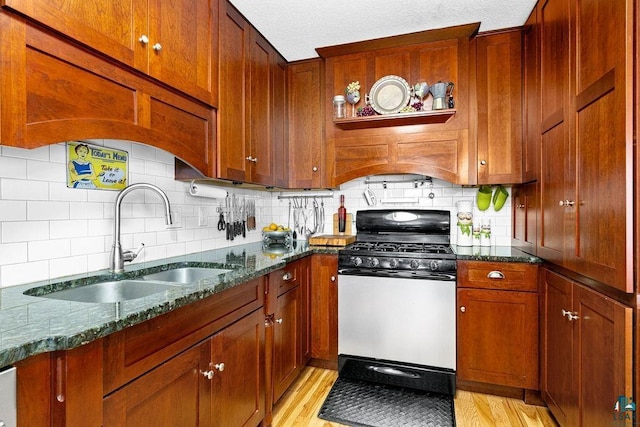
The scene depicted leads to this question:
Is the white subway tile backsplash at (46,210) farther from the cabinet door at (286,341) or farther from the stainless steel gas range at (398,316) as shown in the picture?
the stainless steel gas range at (398,316)

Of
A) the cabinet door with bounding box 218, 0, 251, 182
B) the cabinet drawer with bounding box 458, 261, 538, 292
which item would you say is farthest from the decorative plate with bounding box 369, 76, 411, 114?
the cabinet drawer with bounding box 458, 261, 538, 292

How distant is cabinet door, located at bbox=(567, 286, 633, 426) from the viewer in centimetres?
113

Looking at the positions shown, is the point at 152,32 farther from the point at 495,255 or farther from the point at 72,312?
the point at 495,255

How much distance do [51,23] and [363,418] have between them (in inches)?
85.1

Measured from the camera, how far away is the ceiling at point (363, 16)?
1902 mm

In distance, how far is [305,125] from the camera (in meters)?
2.67

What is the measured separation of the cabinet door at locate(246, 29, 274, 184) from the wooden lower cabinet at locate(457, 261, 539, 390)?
4.73 ft

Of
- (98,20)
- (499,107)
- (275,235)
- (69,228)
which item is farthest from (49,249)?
(499,107)

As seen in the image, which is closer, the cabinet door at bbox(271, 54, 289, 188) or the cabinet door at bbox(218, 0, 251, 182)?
the cabinet door at bbox(218, 0, 251, 182)

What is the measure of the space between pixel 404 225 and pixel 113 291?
6.67 ft

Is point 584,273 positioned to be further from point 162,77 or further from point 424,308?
point 162,77

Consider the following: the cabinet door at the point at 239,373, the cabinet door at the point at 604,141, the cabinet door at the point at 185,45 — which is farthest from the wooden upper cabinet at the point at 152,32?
the cabinet door at the point at 604,141

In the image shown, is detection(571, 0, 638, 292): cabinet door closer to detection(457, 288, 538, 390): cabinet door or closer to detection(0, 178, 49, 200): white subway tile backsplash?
detection(457, 288, 538, 390): cabinet door

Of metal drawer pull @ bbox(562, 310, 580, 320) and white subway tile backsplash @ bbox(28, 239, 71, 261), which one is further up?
white subway tile backsplash @ bbox(28, 239, 71, 261)
